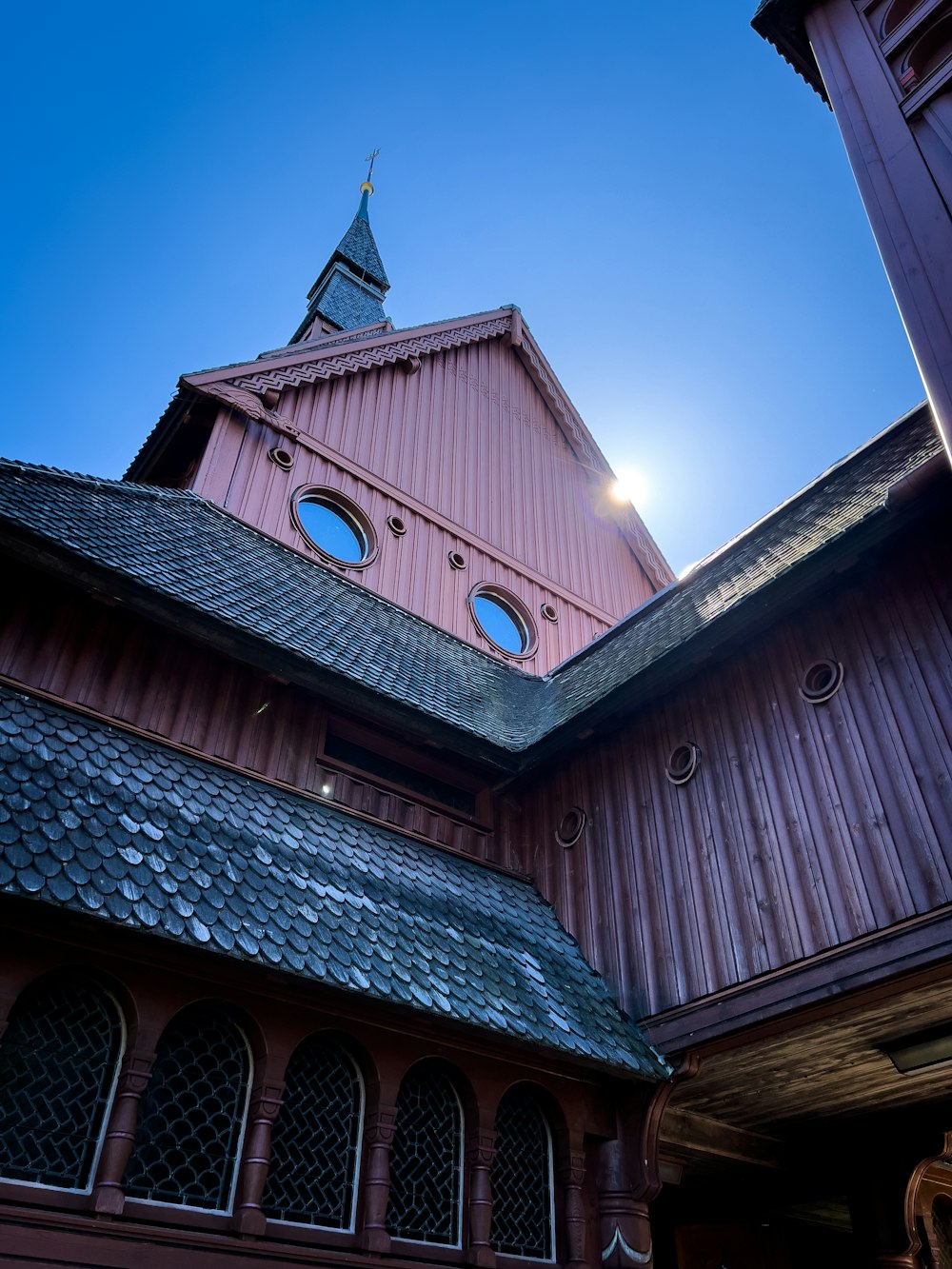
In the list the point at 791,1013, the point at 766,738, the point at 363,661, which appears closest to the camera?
the point at 791,1013

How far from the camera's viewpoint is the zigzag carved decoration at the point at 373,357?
1186 centimetres

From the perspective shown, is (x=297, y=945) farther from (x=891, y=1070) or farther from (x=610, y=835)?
(x=891, y=1070)

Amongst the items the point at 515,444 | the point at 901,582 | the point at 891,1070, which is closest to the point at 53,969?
the point at 901,582

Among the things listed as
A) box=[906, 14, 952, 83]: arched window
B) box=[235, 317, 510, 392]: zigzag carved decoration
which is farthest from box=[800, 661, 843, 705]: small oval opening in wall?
box=[235, 317, 510, 392]: zigzag carved decoration

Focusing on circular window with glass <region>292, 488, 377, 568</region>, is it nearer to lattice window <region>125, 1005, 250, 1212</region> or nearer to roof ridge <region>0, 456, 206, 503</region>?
roof ridge <region>0, 456, 206, 503</region>

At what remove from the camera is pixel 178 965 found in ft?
17.8

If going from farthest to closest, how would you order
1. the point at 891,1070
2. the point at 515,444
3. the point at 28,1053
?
the point at 515,444, the point at 891,1070, the point at 28,1053

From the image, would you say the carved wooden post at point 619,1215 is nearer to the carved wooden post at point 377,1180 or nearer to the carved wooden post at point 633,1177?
the carved wooden post at point 633,1177

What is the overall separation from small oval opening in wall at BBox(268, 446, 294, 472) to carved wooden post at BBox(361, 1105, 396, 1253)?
25.9 feet

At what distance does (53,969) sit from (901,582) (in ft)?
19.1

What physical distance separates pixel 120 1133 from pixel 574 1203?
3375mm

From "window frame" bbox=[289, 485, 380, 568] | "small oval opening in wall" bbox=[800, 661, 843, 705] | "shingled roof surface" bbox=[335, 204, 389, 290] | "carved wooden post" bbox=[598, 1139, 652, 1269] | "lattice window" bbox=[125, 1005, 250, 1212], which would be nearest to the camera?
"lattice window" bbox=[125, 1005, 250, 1212]

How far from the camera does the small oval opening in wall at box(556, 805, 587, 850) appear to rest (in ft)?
27.4

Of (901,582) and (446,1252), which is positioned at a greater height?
(901,582)
